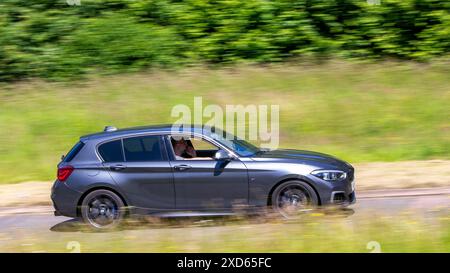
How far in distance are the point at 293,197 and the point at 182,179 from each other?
1.62 meters

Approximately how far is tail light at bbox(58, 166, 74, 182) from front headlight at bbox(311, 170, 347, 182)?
360cm

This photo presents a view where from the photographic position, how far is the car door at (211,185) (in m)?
10.7

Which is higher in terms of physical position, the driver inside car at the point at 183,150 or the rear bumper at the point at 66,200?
the driver inside car at the point at 183,150

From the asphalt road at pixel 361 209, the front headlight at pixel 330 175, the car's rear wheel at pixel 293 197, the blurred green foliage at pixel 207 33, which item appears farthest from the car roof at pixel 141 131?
the blurred green foliage at pixel 207 33

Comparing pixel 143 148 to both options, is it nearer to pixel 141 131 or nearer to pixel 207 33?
pixel 141 131

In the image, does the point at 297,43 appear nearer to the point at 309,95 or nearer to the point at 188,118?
the point at 309,95

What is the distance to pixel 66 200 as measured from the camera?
11008 mm

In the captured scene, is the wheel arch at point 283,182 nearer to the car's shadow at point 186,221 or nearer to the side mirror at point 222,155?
the car's shadow at point 186,221

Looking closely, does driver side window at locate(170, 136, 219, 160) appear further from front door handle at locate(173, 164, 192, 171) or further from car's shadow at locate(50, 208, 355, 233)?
car's shadow at locate(50, 208, 355, 233)

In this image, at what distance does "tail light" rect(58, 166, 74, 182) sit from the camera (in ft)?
36.5

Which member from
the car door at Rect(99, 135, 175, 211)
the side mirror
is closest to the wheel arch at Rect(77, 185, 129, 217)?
the car door at Rect(99, 135, 175, 211)

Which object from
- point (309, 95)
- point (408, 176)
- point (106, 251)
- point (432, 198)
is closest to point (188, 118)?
point (309, 95)

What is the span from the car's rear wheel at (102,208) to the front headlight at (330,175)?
2.88 m

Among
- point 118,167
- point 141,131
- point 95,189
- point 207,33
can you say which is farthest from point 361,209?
point 207,33
